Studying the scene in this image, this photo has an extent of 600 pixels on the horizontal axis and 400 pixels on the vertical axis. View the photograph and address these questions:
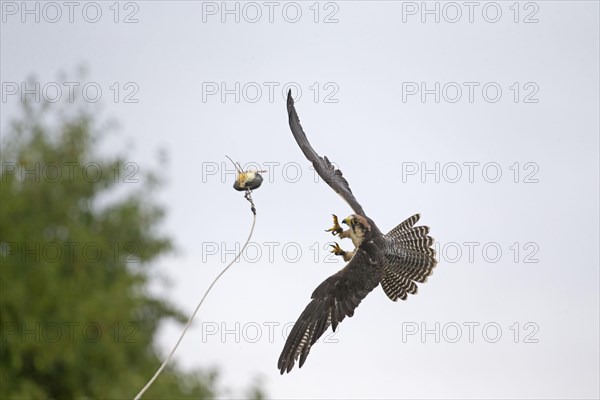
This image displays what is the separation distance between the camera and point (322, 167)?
34.7 ft

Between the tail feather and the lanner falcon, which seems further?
the tail feather

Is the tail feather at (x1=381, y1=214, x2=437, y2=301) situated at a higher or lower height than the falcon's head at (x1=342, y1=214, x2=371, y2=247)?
lower

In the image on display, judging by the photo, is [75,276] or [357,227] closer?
[357,227]

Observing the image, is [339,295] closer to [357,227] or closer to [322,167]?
[357,227]

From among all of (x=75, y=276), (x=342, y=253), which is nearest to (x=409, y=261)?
(x=342, y=253)

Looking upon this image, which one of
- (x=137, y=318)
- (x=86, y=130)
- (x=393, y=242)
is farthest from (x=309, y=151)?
(x=86, y=130)

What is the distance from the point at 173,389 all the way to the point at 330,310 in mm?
23946

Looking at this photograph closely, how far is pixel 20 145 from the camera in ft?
115

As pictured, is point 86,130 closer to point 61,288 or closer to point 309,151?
point 61,288

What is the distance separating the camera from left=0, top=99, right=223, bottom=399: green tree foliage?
30906 millimetres

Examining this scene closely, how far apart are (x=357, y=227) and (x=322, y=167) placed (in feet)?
4.37

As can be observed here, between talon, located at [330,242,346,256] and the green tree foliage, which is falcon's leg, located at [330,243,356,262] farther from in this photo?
the green tree foliage

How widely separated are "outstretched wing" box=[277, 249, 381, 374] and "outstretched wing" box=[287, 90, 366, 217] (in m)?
0.49

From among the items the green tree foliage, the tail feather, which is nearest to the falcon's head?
the tail feather
